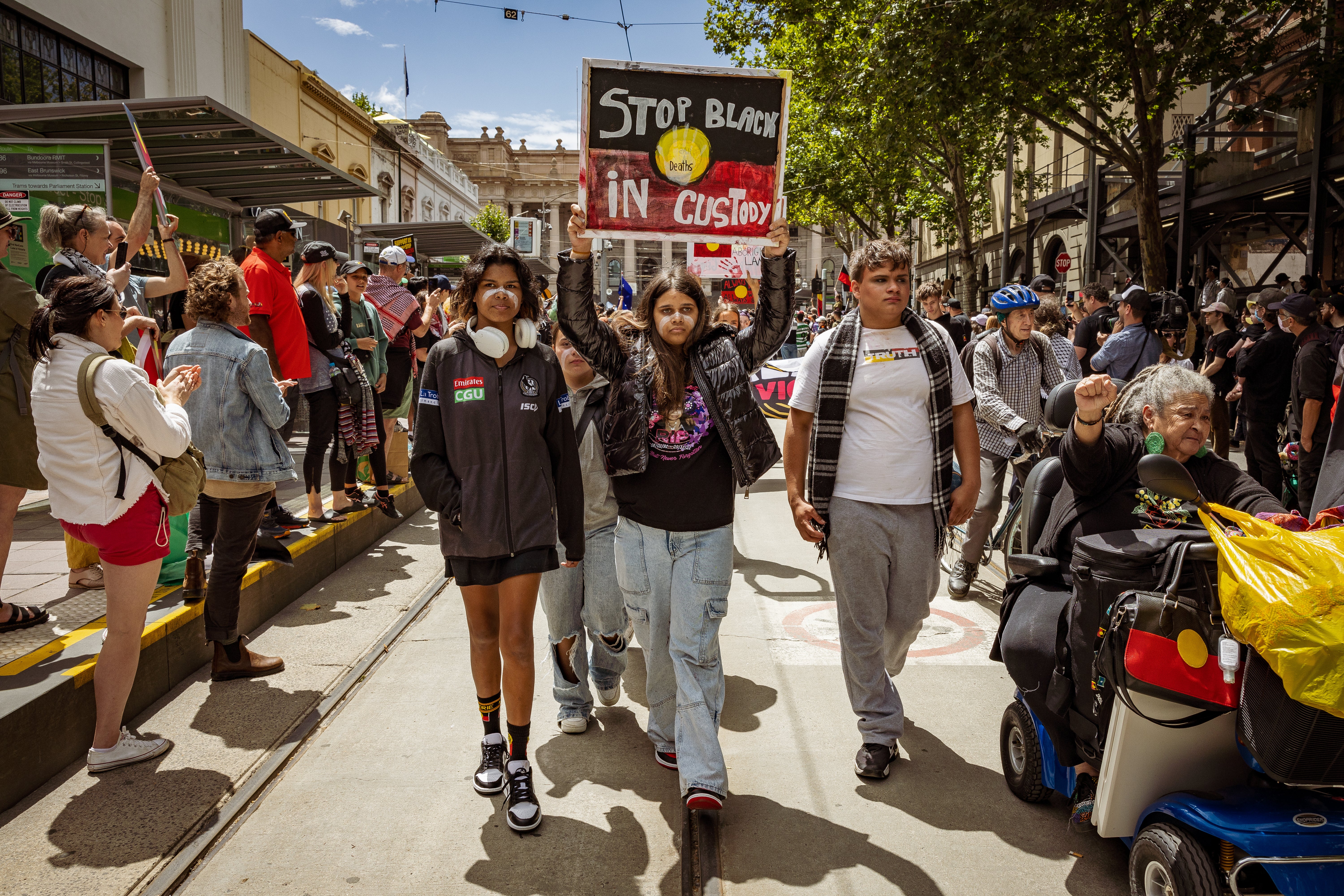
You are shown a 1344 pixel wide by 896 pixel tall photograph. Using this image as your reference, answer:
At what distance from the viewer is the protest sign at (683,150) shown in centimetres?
397

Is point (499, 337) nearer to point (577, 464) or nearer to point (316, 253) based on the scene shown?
point (577, 464)

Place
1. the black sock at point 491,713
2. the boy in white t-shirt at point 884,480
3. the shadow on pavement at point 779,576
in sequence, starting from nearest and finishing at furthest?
the black sock at point 491,713 < the boy in white t-shirt at point 884,480 < the shadow on pavement at point 779,576

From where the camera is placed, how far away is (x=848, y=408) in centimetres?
372

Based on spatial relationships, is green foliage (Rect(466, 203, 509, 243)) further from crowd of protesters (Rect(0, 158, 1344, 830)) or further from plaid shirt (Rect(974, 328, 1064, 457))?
crowd of protesters (Rect(0, 158, 1344, 830))

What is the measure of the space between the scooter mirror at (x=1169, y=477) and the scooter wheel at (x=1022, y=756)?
1.22 metres

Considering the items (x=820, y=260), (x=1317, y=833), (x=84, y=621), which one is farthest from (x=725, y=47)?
(x=820, y=260)

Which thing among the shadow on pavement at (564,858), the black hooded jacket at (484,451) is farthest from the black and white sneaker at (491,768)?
the black hooded jacket at (484,451)

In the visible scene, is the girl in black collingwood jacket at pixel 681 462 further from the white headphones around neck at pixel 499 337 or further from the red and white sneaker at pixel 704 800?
the white headphones around neck at pixel 499 337

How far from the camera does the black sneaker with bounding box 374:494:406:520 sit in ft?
25.0

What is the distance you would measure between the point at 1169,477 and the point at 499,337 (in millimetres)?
2082

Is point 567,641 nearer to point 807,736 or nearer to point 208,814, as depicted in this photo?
point 807,736

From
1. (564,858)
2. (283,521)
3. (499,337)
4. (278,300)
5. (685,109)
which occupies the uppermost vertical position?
(685,109)

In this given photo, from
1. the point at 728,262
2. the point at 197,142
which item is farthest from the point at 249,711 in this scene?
the point at 728,262

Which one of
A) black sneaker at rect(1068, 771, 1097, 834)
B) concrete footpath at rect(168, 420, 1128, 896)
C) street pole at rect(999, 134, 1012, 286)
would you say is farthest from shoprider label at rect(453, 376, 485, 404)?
street pole at rect(999, 134, 1012, 286)
